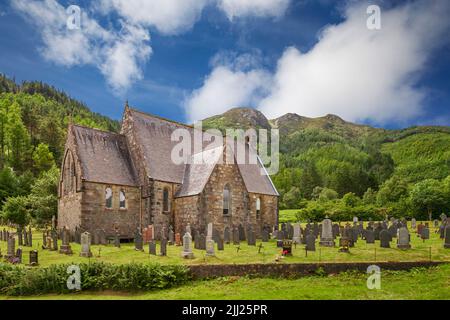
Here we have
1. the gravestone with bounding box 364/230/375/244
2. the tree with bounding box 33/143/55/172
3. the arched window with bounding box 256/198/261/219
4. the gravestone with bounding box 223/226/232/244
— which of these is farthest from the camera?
the tree with bounding box 33/143/55/172

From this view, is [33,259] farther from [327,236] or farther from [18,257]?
[327,236]

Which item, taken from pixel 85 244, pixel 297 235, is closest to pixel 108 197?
pixel 85 244

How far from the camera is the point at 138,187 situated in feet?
107

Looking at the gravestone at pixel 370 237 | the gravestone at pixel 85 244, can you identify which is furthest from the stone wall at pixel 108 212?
the gravestone at pixel 370 237

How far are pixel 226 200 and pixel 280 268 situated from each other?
1407cm

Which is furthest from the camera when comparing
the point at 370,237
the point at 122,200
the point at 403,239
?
the point at 122,200

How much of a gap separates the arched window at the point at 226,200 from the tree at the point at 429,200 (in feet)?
104

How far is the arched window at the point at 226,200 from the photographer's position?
32.3 meters

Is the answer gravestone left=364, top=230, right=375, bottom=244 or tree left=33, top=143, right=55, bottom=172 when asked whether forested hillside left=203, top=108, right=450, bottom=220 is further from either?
tree left=33, top=143, right=55, bottom=172

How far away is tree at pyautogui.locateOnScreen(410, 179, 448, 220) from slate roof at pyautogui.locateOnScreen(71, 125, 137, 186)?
38.4 metres

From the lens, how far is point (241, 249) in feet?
79.9

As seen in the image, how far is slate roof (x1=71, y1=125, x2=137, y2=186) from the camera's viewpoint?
30.8 metres

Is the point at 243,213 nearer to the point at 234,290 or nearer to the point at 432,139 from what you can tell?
the point at 234,290

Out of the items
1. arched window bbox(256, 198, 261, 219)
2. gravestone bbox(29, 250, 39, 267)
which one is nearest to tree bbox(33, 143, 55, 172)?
arched window bbox(256, 198, 261, 219)
